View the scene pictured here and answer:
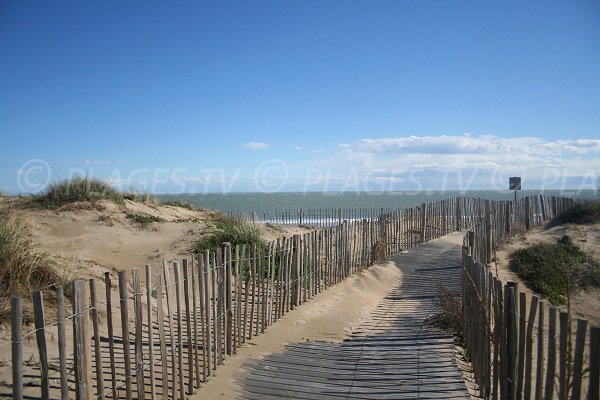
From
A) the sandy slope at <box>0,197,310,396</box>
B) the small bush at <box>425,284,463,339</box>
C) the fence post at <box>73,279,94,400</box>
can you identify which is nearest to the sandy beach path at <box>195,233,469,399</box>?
the small bush at <box>425,284,463,339</box>

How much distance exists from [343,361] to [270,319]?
2172 mm

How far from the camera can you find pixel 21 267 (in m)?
6.70

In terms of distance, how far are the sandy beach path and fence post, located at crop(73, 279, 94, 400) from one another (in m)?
1.75

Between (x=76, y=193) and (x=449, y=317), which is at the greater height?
(x=76, y=193)

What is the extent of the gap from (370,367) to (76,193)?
44.6 feet

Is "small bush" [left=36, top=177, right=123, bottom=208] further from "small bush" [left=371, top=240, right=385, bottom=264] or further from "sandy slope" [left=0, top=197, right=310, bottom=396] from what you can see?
"small bush" [left=371, top=240, right=385, bottom=264]

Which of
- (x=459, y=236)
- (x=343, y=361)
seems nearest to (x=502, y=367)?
(x=343, y=361)

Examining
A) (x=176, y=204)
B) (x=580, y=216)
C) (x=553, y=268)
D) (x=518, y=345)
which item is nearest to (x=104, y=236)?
(x=176, y=204)

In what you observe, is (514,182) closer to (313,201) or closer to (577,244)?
(577,244)

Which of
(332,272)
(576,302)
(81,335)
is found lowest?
(576,302)

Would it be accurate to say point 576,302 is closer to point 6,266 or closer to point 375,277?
point 375,277

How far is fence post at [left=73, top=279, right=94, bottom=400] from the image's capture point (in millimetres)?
3623

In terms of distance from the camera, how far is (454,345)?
6691 mm

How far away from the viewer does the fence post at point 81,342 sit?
3623 mm
